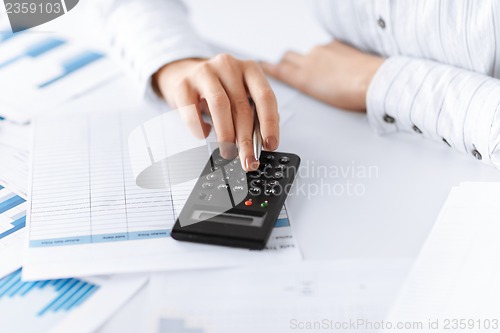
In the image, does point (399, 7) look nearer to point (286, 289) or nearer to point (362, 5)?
point (362, 5)

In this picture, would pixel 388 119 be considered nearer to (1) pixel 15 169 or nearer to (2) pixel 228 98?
(2) pixel 228 98

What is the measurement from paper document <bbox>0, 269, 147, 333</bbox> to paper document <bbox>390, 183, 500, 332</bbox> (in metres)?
0.21

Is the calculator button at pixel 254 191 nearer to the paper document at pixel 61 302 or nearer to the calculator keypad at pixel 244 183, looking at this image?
the calculator keypad at pixel 244 183

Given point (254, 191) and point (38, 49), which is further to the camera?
point (38, 49)

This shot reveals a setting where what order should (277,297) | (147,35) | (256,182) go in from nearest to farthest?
(277,297) < (256,182) < (147,35)

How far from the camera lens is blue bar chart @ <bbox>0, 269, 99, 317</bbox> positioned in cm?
45

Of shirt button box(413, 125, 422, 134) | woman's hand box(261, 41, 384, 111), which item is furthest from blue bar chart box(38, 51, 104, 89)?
shirt button box(413, 125, 422, 134)

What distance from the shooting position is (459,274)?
453 mm

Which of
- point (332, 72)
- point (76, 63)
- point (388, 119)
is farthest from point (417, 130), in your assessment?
point (76, 63)

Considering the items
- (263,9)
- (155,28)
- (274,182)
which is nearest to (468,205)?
(274,182)

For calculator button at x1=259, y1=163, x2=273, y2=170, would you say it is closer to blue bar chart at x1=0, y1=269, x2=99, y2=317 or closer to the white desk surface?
the white desk surface

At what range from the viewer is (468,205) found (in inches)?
20.8

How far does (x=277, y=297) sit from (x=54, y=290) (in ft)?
0.57

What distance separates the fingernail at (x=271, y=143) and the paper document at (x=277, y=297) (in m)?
0.15
